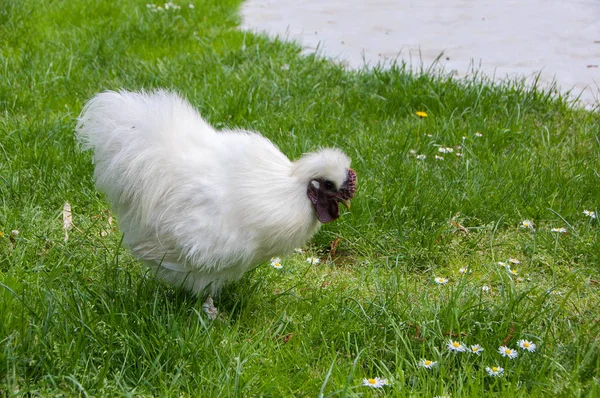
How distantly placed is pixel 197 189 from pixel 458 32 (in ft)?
15.8

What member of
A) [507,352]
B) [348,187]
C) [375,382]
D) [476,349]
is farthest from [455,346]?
[348,187]

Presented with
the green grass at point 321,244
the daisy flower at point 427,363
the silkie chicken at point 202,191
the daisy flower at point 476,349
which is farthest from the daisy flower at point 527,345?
the silkie chicken at point 202,191

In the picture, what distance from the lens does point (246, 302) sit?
319 cm

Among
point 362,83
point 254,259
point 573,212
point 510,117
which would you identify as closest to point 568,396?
point 254,259

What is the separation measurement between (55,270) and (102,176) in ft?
1.47

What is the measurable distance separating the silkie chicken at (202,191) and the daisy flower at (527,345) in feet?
2.78

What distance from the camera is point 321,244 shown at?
3803mm

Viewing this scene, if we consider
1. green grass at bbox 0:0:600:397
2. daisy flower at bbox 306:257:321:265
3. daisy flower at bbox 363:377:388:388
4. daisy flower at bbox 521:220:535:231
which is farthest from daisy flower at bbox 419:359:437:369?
daisy flower at bbox 521:220:535:231

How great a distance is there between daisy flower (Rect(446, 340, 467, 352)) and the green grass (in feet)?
0.16

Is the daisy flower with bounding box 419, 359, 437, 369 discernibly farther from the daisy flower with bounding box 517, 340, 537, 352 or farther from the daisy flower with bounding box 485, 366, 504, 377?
the daisy flower with bounding box 517, 340, 537, 352

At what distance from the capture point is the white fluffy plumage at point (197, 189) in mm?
2740

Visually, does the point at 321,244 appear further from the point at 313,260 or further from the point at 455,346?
the point at 455,346

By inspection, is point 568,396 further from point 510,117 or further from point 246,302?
point 510,117

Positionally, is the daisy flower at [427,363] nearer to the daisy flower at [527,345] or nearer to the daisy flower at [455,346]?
the daisy flower at [455,346]
